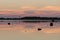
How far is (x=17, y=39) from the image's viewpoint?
96.5ft

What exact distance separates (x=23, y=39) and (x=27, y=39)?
1.64 ft

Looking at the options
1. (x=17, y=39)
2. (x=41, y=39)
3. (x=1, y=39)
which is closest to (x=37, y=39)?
(x=41, y=39)

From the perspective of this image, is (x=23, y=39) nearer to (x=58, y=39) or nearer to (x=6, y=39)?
(x=6, y=39)

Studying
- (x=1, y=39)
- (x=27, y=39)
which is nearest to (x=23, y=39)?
(x=27, y=39)

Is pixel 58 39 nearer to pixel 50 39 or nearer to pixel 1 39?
pixel 50 39

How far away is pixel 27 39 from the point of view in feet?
97.1

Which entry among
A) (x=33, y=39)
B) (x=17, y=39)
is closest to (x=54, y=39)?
(x=33, y=39)

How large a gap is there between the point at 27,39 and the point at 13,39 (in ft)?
5.82

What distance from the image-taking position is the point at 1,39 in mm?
29234

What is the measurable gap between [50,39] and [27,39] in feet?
9.28

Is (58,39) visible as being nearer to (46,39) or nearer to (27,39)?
(46,39)

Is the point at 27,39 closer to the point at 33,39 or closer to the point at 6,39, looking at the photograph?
the point at 33,39

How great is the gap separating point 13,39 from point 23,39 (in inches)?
53.2

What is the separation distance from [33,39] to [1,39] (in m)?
3.89
